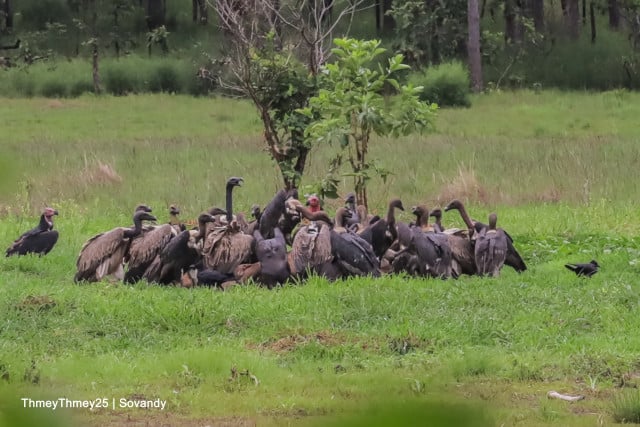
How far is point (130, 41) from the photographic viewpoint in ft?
134

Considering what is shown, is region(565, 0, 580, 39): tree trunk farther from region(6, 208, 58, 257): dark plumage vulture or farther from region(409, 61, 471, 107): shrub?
region(6, 208, 58, 257): dark plumage vulture

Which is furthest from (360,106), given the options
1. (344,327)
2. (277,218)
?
(344,327)

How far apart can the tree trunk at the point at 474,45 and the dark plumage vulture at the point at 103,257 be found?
876 inches

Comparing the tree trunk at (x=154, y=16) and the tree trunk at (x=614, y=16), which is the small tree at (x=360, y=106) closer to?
the tree trunk at (x=154, y=16)

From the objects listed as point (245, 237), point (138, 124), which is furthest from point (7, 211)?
point (138, 124)

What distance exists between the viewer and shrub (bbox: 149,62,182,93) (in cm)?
3541

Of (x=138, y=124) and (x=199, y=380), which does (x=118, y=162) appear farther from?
(x=199, y=380)

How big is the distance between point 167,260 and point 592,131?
16988 mm

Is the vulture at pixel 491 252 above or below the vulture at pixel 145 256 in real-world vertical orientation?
below

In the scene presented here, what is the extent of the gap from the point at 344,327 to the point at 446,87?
2328 cm

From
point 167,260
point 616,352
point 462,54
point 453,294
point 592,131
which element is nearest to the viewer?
point 616,352

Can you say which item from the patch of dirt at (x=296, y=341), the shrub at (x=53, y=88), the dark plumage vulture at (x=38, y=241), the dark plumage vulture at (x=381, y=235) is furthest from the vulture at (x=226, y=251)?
the shrub at (x=53, y=88)

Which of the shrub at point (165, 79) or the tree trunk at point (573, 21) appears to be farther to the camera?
the tree trunk at point (573, 21)

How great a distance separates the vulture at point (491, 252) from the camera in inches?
392
